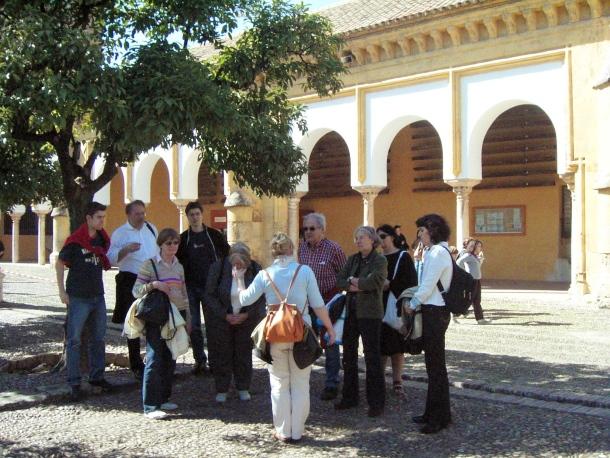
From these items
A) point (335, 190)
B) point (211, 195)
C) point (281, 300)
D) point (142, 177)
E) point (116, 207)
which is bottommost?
point (281, 300)

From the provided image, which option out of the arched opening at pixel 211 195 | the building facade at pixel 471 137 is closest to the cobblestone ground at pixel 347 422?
the building facade at pixel 471 137

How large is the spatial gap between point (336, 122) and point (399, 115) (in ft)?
6.01

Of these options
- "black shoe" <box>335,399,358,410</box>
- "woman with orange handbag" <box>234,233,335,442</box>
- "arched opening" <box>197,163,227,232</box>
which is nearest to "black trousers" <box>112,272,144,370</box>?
"woman with orange handbag" <box>234,233,335,442</box>

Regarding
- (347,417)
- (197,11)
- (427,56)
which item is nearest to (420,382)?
(347,417)

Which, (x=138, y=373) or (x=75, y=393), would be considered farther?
(x=138, y=373)

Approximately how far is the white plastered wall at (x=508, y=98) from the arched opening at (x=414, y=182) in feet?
18.3

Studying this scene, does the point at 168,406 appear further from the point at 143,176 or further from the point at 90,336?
the point at 143,176

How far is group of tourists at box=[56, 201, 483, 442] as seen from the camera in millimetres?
5484

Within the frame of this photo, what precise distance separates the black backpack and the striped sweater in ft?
6.92

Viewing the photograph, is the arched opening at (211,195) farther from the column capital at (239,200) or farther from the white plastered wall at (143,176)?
the column capital at (239,200)

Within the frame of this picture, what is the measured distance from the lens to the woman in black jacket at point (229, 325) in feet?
20.6

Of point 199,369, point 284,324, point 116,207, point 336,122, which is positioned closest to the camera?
point 284,324

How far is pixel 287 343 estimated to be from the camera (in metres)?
5.33

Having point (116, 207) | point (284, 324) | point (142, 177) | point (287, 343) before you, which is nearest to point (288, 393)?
point (287, 343)
